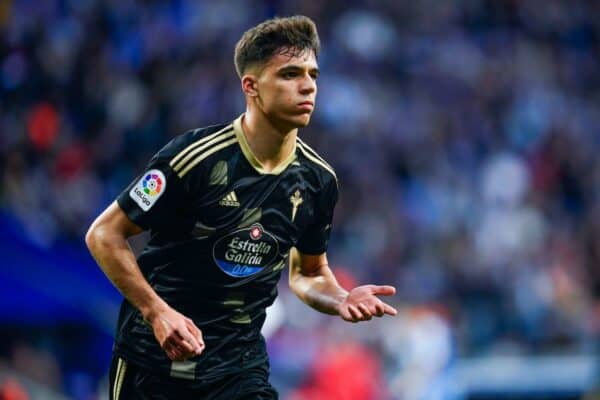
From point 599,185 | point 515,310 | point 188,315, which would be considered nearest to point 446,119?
point 599,185

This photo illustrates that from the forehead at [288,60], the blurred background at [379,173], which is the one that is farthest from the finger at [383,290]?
the blurred background at [379,173]

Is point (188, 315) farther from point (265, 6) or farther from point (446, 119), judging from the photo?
Answer: point (265, 6)

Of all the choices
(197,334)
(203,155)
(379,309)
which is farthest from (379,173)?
(197,334)

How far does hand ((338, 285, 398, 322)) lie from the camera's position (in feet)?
16.1

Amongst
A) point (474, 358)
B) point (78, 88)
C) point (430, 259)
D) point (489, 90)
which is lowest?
point (474, 358)

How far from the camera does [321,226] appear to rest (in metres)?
5.60

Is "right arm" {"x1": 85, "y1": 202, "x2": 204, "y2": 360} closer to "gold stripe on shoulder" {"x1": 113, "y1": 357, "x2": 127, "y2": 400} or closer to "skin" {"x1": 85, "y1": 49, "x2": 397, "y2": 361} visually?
"skin" {"x1": 85, "y1": 49, "x2": 397, "y2": 361}

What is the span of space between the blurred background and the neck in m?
5.01

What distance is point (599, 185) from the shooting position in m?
14.8

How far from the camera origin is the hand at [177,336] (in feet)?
15.2

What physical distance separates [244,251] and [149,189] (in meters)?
0.49

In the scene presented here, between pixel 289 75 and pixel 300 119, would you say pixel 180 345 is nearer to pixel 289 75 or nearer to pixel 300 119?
pixel 300 119

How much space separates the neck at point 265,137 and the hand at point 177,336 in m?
0.84

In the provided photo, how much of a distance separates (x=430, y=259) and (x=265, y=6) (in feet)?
15.6
